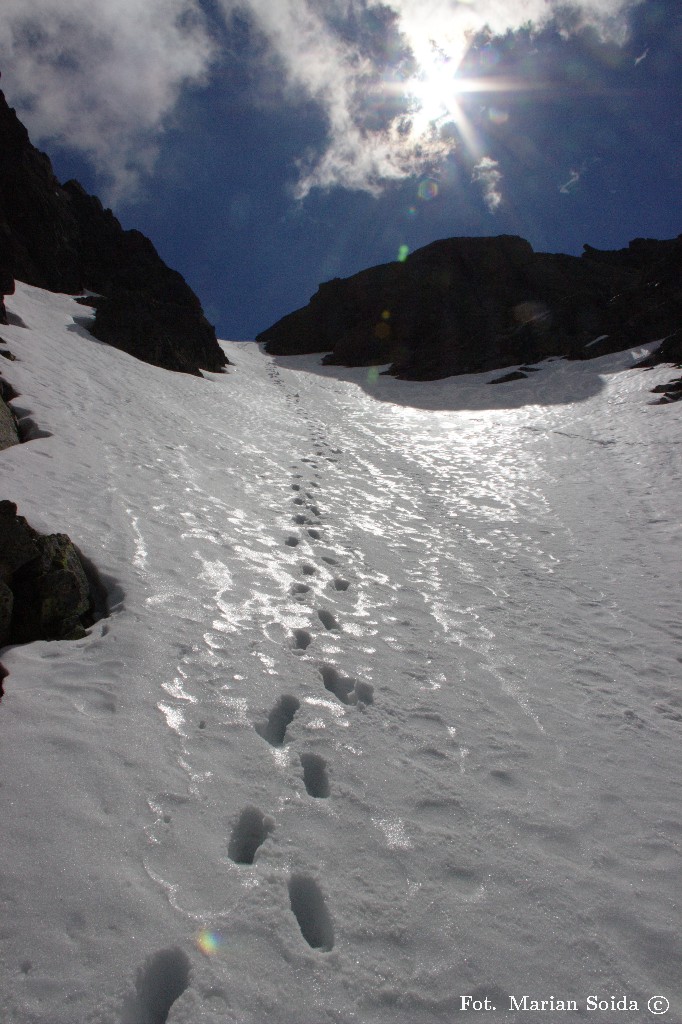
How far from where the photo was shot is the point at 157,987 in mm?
2330

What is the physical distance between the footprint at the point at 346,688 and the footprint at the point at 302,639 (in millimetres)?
428

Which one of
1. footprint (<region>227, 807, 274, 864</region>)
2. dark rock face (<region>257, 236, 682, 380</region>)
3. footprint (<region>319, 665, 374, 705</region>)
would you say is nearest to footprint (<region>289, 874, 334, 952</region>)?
footprint (<region>227, 807, 274, 864</region>)

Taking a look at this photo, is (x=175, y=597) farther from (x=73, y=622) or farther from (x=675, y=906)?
(x=675, y=906)

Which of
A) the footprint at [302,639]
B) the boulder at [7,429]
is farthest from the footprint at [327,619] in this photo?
the boulder at [7,429]

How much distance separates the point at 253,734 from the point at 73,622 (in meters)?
2.07

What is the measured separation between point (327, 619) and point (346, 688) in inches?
48.0

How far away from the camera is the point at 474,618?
635 centimetres

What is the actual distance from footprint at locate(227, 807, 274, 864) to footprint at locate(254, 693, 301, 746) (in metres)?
0.66

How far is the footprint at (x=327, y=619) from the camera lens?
18.5ft

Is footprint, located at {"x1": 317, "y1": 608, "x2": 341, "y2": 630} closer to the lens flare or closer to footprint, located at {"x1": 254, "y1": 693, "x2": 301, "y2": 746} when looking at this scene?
footprint, located at {"x1": 254, "y1": 693, "x2": 301, "y2": 746}

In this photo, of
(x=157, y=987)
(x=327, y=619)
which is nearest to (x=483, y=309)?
(x=327, y=619)

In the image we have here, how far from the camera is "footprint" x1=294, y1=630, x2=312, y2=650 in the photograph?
5199 mm

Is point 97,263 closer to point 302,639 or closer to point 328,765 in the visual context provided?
point 302,639

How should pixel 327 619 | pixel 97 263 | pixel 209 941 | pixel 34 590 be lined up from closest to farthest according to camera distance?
pixel 209 941
pixel 34 590
pixel 327 619
pixel 97 263
